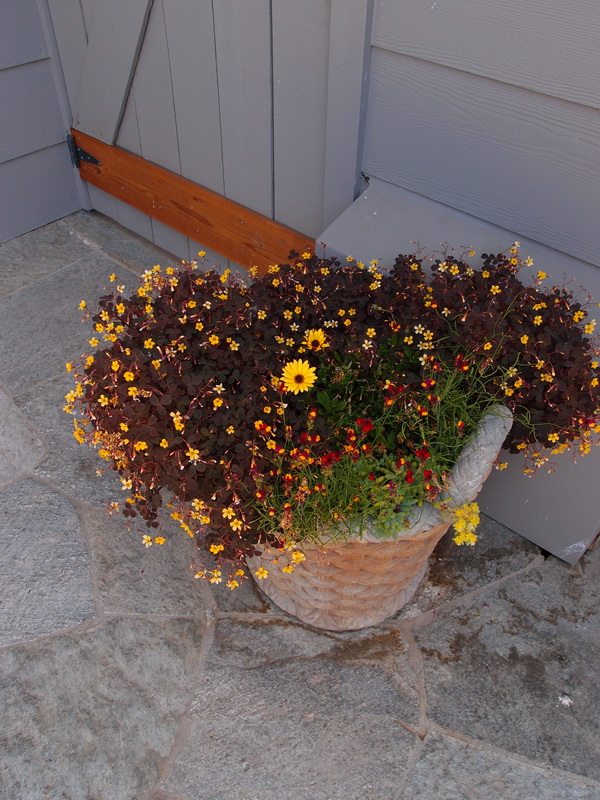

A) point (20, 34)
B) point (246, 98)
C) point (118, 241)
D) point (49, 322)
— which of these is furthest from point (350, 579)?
point (20, 34)

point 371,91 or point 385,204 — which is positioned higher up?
point 371,91

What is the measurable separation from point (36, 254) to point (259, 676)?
92.7 inches

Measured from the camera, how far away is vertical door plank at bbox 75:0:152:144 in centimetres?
279

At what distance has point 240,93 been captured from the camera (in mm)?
2520

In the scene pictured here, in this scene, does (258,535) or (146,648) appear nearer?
(258,535)

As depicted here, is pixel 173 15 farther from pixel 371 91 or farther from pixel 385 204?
pixel 385 204

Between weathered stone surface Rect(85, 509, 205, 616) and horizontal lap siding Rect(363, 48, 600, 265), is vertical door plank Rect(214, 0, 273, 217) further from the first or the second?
weathered stone surface Rect(85, 509, 205, 616)

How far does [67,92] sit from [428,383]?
8.36 feet

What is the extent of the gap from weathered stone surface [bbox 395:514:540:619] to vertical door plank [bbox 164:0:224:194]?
5.47 feet

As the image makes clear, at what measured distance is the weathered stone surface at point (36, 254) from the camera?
10.8 feet

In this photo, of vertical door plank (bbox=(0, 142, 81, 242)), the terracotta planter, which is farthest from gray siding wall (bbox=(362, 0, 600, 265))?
vertical door plank (bbox=(0, 142, 81, 242))

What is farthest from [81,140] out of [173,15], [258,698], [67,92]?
[258,698]

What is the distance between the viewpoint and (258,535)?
68.2 inches

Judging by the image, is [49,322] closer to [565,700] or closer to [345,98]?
[345,98]
